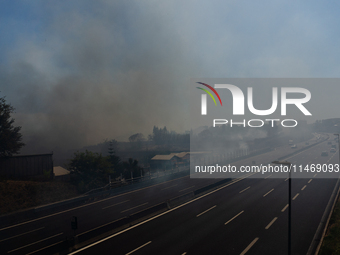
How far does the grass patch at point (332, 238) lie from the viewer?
37.5 ft

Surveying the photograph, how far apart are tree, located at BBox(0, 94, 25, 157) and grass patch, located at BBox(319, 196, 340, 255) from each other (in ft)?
112

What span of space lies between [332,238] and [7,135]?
3586cm

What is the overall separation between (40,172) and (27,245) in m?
18.8

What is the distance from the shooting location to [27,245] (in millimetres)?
13344

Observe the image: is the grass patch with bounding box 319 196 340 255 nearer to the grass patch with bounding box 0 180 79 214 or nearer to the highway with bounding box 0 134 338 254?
the highway with bounding box 0 134 338 254

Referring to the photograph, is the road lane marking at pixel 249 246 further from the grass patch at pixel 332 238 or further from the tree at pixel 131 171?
the tree at pixel 131 171

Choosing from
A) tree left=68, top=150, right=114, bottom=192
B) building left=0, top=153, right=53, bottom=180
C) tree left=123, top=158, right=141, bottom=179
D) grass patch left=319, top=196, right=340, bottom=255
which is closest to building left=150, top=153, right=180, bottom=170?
tree left=123, top=158, right=141, bottom=179

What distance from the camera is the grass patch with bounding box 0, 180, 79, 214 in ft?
68.4

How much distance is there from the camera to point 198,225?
16.1 metres

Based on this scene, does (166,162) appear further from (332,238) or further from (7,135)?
(332,238)

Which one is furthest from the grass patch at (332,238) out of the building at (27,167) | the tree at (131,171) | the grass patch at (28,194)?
the building at (27,167)

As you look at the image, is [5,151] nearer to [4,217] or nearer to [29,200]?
[29,200]

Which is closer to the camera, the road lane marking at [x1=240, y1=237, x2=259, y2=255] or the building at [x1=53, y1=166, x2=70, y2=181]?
the road lane marking at [x1=240, y1=237, x2=259, y2=255]

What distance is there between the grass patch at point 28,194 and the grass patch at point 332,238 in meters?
23.3
